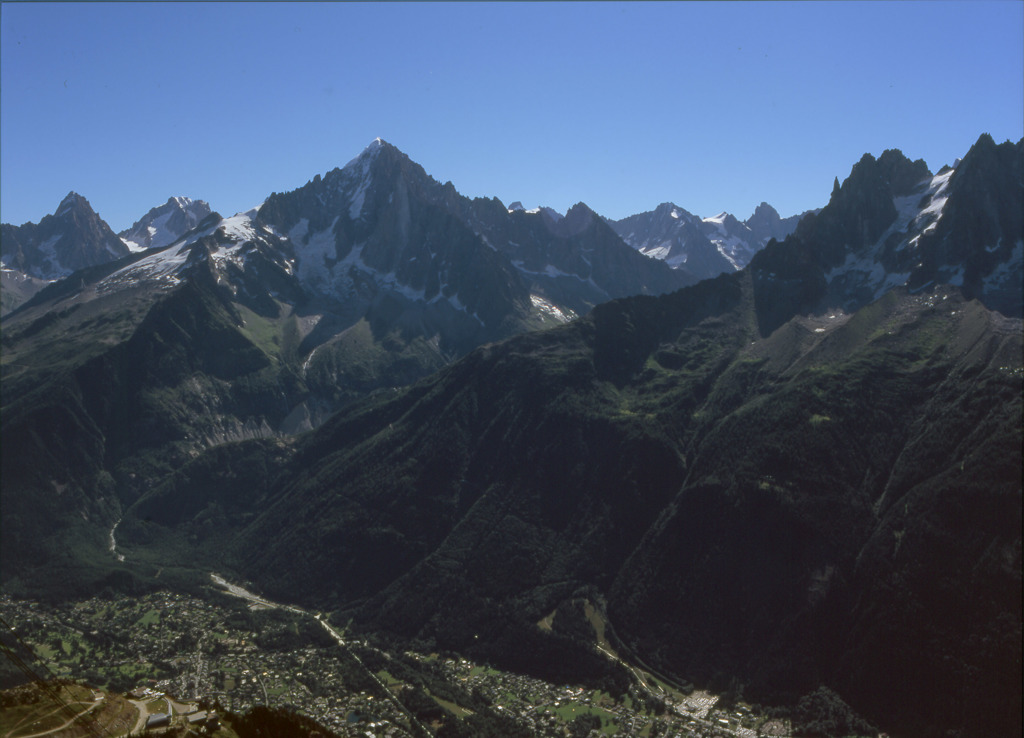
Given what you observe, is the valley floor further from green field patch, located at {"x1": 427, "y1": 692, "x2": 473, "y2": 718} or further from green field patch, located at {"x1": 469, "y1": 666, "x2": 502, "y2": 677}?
green field patch, located at {"x1": 427, "y1": 692, "x2": 473, "y2": 718}

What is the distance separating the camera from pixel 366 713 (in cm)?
15138

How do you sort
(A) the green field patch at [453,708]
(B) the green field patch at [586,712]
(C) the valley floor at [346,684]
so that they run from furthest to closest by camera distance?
(A) the green field patch at [453,708] < (B) the green field patch at [586,712] < (C) the valley floor at [346,684]

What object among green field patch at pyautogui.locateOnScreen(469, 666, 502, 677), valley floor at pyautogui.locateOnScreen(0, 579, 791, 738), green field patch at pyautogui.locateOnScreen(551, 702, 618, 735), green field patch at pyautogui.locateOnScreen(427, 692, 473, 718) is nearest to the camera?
valley floor at pyautogui.locateOnScreen(0, 579, 791, 738)

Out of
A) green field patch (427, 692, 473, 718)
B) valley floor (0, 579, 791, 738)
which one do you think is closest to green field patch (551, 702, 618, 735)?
valley floor (0, 579, 791, 738)

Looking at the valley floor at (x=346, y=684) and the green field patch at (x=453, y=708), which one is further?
the green field patch at (x=453, y=708)

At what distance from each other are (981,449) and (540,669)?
103m

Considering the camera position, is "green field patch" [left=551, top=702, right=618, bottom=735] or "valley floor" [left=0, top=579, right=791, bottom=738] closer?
"valley floor" [left=0, top=579, right=791, bottom=738]

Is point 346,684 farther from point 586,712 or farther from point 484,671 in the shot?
point 586,712

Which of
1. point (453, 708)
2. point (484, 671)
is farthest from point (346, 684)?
point (484, 671)

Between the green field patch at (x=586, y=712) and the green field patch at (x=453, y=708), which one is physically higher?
the green field patch at (x=453, y=708)

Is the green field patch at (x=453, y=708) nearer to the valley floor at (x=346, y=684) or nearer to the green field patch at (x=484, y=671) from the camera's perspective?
the valley floor at (x=346, y=684)

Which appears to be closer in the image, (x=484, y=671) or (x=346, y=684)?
(x=346, y=684)

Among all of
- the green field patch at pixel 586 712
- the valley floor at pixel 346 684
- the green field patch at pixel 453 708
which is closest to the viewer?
the valley floor at pixel 346 684

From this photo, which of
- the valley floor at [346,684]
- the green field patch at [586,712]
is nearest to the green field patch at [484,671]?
the valley floor at [346,684]
